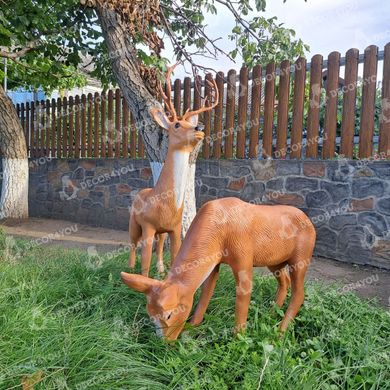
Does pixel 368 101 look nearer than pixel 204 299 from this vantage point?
No

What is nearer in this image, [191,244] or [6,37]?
[191,244]

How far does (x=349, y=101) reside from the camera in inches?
186

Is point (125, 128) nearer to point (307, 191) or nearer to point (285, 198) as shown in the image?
point (285, 198)

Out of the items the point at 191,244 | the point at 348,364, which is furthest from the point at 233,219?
the point at 348,364

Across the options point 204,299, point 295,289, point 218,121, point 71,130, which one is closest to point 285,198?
point 218,121

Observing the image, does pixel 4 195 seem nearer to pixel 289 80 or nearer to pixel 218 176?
pixel 218 176

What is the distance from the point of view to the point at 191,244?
225cm

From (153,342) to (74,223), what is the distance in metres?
5.93

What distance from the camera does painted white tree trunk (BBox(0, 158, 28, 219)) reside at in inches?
311

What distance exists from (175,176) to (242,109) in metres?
3.05

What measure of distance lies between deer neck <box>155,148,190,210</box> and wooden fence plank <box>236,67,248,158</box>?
9.18 ft

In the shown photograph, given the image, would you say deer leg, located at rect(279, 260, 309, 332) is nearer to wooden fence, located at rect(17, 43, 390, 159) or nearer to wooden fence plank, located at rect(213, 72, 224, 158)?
wooden fence, located at rect(17, 43, 390, 159)

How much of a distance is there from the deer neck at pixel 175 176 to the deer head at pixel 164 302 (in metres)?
1.02

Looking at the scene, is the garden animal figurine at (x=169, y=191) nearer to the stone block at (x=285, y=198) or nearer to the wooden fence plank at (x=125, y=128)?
the stone block at (x=285, y=198)
